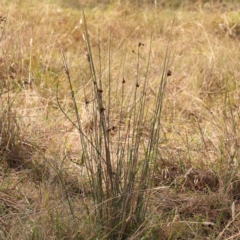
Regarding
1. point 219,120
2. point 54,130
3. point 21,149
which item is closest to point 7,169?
point 21,149

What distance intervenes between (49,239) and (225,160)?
3.23ft

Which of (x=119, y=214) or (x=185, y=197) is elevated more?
(x=119, y=214)

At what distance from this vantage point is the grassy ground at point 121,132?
1984 mm

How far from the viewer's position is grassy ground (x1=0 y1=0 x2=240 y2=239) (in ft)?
6.51

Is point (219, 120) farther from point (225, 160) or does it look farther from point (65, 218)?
point (65, 218)

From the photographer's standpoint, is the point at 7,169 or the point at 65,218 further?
Answer: the point at 7,169

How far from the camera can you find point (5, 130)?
2654 millimetres

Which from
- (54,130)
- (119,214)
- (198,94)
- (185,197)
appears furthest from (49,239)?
(198,94)

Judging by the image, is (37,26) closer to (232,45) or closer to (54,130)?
(232,45)

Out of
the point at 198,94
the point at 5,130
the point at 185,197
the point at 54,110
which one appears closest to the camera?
the point at 185,197

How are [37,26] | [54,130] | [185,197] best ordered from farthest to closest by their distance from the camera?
1. [37,26]
2. [54,130]
3. [185,197]

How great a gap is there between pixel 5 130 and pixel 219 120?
1.16 metres

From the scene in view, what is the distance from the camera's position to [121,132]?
10.0ft

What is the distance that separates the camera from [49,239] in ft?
5.94
